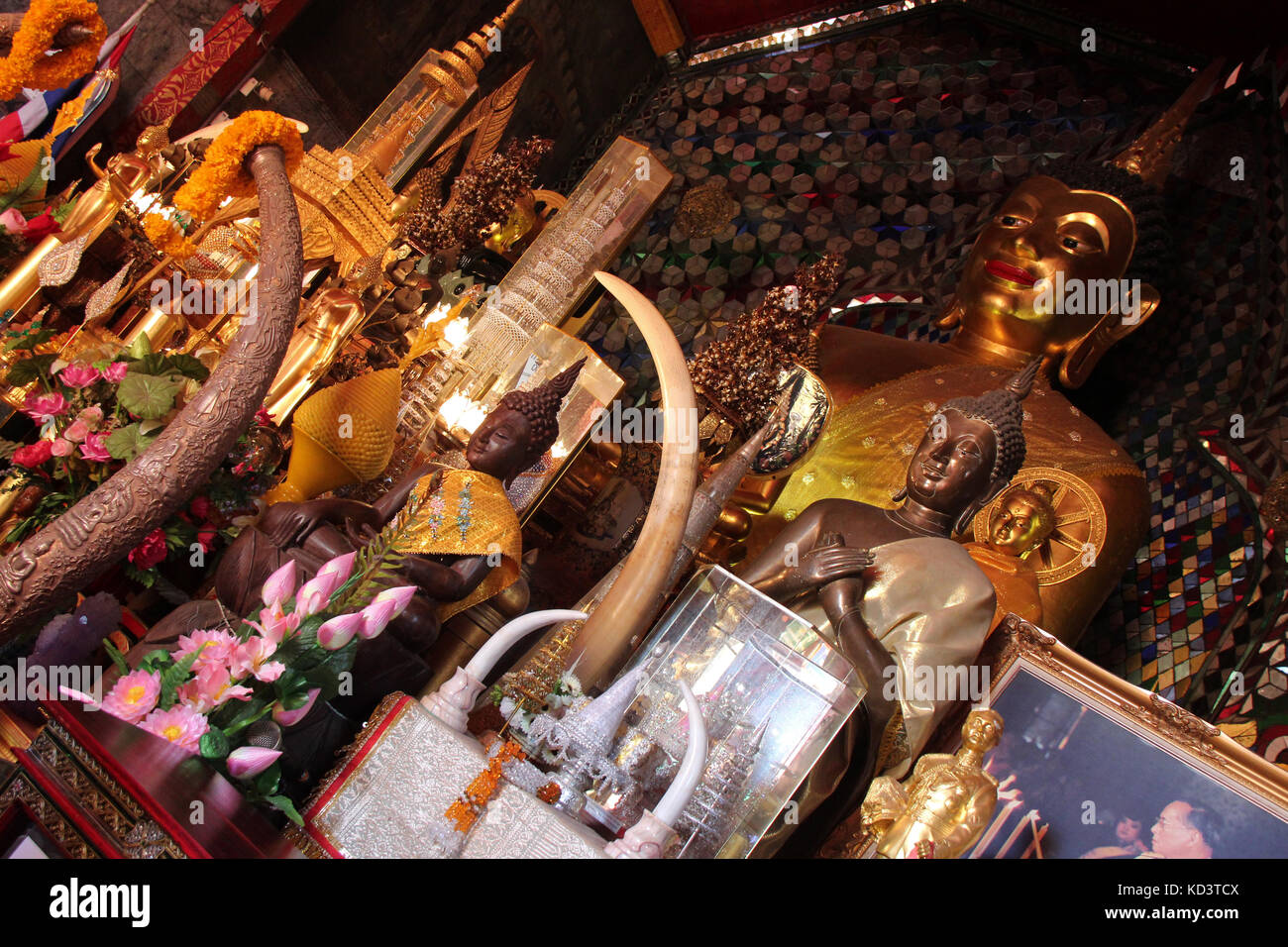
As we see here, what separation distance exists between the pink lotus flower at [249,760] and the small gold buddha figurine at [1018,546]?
280 centimetres

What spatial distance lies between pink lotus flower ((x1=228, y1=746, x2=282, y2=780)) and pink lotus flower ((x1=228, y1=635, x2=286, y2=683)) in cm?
16

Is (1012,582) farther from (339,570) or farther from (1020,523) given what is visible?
(339,570)

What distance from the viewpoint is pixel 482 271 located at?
4746 mm

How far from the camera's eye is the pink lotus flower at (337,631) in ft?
7.77

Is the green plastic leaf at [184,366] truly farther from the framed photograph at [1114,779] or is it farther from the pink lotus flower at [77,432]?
the framed photograph at [1114,779]

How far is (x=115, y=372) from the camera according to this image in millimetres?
3230

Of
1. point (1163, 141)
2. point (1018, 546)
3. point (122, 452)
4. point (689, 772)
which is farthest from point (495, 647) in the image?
point (1163, 141)

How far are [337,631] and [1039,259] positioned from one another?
402 cm

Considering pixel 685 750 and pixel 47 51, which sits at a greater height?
pixel 47 51

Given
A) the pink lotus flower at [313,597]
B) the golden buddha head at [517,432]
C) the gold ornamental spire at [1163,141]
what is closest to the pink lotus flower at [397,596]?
the pink lotus flower at [313,597]

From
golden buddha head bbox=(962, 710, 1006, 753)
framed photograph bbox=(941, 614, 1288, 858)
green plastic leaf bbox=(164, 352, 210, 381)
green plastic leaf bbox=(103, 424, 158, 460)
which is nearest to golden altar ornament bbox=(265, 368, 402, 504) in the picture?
green plastic leaf bbox=(164, 352, 210, 381)

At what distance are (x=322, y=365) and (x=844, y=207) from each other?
11.0ft
